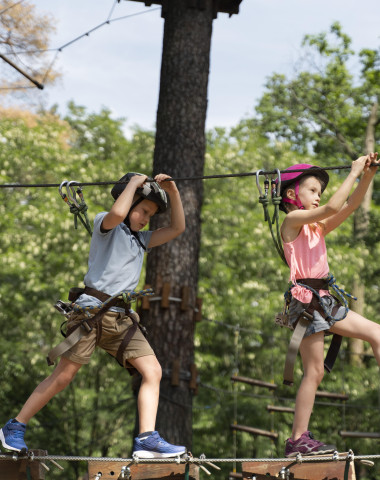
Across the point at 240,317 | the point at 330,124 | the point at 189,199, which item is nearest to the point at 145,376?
the point at 189,199

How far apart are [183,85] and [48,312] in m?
8.86

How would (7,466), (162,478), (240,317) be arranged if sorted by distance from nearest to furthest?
(162,478)
(7,466)
(240,317)

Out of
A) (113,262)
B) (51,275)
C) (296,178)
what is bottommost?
(113,262)

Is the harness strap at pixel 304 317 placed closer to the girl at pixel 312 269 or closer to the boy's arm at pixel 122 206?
the girl at pixel 312 269

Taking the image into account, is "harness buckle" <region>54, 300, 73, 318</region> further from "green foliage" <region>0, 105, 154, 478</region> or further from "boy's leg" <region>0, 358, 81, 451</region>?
"green foliage" <region>0, 105, 154, 478</region>

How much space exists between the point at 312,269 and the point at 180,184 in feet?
9.58

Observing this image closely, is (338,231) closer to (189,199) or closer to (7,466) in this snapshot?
(189,199)

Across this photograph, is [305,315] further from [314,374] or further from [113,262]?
[113,262]

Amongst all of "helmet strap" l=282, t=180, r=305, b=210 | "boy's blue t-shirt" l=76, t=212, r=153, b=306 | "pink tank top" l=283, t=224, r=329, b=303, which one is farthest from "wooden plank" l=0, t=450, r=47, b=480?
"helmet strap" l=282, t=180, r=305, b=210

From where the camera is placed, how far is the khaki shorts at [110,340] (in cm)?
403

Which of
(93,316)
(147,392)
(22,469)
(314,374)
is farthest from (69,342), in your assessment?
(314,374)

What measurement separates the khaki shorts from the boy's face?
51 centimetres

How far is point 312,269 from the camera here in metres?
4.12

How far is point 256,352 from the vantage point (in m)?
15.8
